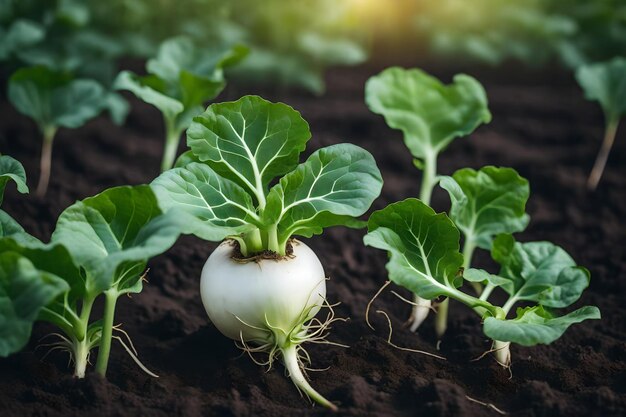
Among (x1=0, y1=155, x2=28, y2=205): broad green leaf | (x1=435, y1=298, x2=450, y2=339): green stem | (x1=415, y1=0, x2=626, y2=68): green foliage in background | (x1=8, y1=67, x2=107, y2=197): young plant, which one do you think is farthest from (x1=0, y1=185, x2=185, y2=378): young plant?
(x1=415, y1=0, x2=626, y2=68): green foliage in background

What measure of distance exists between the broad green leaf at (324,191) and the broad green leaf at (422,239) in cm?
9

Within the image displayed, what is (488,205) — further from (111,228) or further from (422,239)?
(111,228)

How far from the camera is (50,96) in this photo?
377cm

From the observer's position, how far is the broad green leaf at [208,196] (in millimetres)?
2400

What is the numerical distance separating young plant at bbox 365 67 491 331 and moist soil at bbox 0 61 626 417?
518 mm

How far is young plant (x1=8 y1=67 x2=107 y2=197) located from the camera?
3.70 metres

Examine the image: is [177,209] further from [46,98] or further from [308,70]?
[308,70]

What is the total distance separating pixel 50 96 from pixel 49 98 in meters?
0.01

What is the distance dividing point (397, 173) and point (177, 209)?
6.47 feet

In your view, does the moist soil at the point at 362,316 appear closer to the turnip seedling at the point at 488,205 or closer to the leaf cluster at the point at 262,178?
the turnip seedling at the point at 488,205

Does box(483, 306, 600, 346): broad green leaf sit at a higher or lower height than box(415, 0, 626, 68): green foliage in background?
lower

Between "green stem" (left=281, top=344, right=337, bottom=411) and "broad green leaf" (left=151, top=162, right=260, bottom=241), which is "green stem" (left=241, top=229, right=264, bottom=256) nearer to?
"broad green leaf" (left=151, top=162, right=260, bottom=241)

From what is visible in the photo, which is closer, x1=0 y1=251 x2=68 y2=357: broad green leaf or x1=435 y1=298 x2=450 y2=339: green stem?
x1=0 y1=251 x2=68 y2=357: broad green leaf

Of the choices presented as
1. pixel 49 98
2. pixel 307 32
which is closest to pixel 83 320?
pixel 49 98
